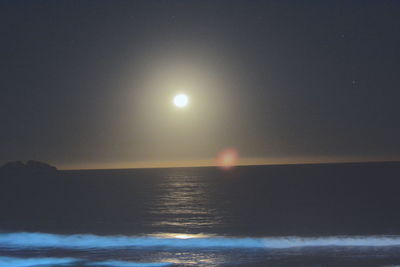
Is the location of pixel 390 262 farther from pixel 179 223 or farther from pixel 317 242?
pixel 179 223

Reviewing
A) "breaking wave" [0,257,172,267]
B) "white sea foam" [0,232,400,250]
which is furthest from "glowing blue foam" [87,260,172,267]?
"white sea foam" [0,232,400,250]

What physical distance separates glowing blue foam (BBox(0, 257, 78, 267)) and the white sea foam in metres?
3.95

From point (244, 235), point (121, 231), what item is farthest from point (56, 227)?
point (244, 235)

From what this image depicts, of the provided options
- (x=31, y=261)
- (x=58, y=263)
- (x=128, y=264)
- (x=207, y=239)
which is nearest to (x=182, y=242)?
(x=207, y=239)

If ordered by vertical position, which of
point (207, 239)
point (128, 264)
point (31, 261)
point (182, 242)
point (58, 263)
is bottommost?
point (128, 264)

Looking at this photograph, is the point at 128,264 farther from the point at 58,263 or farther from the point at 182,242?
the point at 182,242

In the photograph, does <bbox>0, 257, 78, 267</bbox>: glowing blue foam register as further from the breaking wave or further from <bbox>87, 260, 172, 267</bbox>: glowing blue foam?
<bbox>87, 260, 172, 267</bbox>: glowing blue foam

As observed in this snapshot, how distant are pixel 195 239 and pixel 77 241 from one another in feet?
24.9

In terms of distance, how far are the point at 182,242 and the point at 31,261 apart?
9007 millimetres

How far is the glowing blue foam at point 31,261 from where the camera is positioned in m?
18.2

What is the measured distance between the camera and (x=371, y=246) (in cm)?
2227

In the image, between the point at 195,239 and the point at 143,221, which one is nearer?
the point at 195,239

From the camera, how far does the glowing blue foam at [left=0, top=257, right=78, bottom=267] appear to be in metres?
18.2

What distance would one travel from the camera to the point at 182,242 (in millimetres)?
24750
